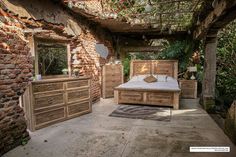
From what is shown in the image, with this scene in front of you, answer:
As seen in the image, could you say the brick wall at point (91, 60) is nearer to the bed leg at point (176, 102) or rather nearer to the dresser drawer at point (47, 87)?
the dresser drawer at point (47, 87)

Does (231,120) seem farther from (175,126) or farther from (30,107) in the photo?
(30,107)

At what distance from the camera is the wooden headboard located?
7336 mm

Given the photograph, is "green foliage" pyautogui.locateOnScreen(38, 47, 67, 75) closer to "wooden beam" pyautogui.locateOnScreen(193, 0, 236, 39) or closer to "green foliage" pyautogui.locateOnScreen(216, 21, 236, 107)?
"wooden beam" pyautogui.locateOnScreen(193, 0, 236, 39)

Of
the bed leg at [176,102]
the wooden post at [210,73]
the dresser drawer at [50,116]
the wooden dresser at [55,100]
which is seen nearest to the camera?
the wooden dresser at [55,100]

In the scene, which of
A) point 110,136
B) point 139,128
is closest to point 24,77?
point 110,136

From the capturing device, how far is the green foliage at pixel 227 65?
20.0ft

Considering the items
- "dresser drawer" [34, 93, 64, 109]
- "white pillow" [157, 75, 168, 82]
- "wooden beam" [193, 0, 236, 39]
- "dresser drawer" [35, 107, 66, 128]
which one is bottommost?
"dresser drawer" [35, 107, 66, 128]

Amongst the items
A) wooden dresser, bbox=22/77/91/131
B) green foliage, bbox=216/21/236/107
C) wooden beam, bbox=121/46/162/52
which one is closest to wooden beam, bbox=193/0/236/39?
green foliage, bbox=216/21/236/107

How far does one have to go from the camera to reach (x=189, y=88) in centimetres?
676

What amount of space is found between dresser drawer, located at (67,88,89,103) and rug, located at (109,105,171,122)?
34.3 inches

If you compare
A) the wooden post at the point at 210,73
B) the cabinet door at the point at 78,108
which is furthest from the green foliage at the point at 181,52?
the cabinet door at the point at 78,108

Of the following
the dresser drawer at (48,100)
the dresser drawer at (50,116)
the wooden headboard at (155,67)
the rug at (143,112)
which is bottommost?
the rug at (143,112)

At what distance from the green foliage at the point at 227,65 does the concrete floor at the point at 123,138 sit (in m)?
2.38

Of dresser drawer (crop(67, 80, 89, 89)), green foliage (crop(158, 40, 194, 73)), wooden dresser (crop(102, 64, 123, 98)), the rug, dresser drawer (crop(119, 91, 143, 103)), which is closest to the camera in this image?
dresser drawer (crop(67, 80, 89, 89))
